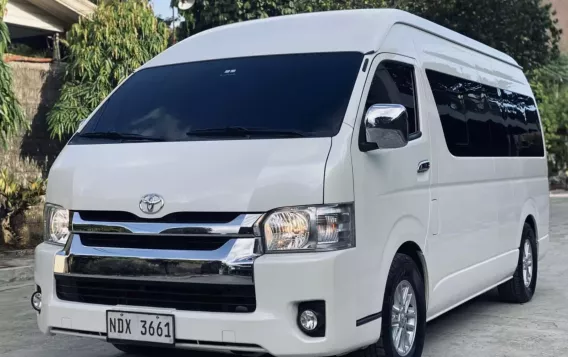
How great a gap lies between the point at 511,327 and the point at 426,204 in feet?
6.38

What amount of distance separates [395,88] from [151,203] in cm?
178

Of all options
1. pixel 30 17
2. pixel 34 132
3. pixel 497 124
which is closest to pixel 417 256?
pixel 497 124

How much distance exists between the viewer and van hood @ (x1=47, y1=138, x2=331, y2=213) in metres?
4.21

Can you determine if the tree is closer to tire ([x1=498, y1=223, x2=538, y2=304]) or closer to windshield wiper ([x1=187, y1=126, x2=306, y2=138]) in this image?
tire ([x1=498, y1=223, x2=538, y2=304])

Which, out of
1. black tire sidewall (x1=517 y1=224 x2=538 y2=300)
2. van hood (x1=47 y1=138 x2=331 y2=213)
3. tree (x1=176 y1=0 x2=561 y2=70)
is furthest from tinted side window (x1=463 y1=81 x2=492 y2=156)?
tree (x1=176 y1=0 x2=561 y2=70)

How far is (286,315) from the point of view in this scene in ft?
13.6

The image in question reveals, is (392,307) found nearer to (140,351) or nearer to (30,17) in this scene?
(140,351)

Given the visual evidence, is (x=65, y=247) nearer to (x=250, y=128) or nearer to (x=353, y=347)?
(x=250, y=128)

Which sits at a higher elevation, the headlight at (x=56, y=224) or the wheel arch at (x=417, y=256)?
the headlight at (x=56, y=224)

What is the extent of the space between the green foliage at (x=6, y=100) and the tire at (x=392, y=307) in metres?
6.84

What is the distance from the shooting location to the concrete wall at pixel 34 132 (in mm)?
11938

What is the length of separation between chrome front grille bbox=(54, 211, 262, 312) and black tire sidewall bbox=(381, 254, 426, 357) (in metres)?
0.91

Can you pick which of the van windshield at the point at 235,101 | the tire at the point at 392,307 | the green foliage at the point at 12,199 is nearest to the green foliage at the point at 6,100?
the green foliage at the point at 12,199

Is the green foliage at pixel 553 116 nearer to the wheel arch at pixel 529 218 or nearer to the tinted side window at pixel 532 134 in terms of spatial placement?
the tinted side window at pixel 532 134
